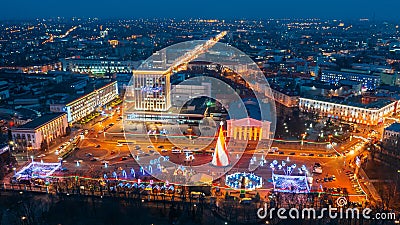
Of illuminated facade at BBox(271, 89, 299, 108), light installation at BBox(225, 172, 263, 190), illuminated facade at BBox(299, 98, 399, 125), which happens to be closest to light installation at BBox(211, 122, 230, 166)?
light installation at BBox(225, 172, 263, 190)

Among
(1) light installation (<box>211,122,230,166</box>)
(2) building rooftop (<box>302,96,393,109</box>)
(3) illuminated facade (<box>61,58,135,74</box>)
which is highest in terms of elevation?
(3) illuminated facade (<box>61,58,135,74</box>)

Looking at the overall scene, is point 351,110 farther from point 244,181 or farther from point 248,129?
point 244,181

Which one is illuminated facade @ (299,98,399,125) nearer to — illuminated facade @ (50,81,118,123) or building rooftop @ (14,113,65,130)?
illuminated facade @ (50,81,118,123)

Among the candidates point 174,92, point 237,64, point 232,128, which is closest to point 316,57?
point 237,64

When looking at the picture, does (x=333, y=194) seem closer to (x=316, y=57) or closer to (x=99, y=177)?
(x=99, y=177)

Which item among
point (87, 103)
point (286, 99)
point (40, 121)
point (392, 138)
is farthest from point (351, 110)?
point (40, 121)

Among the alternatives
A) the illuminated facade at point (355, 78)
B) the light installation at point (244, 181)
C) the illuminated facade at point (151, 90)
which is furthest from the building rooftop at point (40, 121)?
the illuminated facade at point (355, 78)
